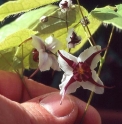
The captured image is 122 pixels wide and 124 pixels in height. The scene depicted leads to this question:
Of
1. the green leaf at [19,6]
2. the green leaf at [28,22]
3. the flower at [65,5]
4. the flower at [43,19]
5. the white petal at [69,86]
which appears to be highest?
the green leaf at [19,6]

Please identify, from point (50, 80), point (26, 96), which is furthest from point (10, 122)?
point (50, 80)

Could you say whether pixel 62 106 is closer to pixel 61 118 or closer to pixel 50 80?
pixel 61 118

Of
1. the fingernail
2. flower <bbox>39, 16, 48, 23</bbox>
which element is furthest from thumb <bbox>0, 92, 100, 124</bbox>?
flower <bbox>39, 16, 48, 23</bbox>

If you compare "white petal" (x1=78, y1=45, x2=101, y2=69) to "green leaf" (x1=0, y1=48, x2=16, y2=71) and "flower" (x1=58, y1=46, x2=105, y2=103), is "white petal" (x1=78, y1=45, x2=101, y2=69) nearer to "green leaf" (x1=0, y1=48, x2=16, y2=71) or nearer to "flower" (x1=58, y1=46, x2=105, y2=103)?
"flower" (x1=58, y1=46, x2=105, y2=103)

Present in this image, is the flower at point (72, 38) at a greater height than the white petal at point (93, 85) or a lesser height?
greater

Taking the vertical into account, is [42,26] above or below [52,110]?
above

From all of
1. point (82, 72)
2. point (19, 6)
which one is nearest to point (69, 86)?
point (82, 72)

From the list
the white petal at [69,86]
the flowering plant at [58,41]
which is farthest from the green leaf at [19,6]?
the white petal at [69,86]

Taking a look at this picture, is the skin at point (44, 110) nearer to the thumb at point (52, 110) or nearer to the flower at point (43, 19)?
the thumb at point (52, 110)

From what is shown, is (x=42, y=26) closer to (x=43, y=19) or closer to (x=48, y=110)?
(x=43, y=19)
